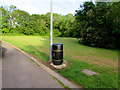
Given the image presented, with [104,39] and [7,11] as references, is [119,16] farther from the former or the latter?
[7,11]

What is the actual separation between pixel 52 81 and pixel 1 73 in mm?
2152

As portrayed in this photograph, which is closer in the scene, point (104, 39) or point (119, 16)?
point (119, 16)

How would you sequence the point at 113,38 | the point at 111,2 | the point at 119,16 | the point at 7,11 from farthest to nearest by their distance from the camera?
the point at 7,11 → the point at 113,38 → the point at 111,2 → the point at 119,16

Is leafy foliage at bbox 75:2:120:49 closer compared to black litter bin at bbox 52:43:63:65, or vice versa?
black litter bin at bbox 52:43:63:65

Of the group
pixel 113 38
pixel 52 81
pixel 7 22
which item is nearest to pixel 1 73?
pixel 52 81

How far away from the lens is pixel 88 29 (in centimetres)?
1203

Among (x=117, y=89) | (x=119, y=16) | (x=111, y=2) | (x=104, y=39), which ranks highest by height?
(x=111, y=2)

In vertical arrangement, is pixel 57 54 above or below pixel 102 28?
below

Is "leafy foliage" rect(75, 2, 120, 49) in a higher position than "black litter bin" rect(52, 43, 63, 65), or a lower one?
higher

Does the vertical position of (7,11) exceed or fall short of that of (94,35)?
it exceeds it

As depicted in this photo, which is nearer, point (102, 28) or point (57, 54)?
point (57, 54)

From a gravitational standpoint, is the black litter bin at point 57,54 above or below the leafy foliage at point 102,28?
below

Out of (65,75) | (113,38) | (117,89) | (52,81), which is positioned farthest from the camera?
(113,38)

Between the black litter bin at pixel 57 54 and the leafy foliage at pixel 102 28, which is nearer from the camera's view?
the black litter bin at pixel 57 54
